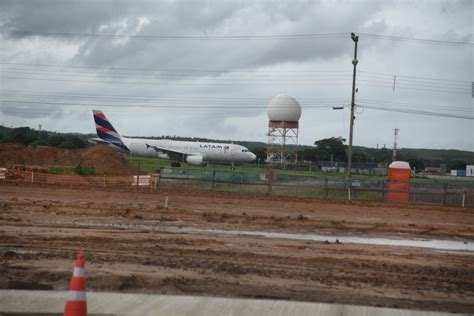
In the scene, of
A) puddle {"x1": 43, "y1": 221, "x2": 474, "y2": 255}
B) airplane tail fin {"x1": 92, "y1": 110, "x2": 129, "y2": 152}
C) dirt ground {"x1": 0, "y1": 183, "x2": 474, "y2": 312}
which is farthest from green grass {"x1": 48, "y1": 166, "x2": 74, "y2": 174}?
puddle {"x1": 43, "y1": 221, "x2": 474, "y2": 255}

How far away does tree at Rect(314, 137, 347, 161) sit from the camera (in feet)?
341

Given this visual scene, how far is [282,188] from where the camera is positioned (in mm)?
34344

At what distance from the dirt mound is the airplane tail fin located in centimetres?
1198

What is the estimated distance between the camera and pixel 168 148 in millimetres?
66875

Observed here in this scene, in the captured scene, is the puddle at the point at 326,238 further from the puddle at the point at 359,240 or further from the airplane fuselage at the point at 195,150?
the airplane fuselage at the point at 195,150

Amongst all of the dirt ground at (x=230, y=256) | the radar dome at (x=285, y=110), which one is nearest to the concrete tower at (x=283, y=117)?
the radar dome at (x=285, y=110)

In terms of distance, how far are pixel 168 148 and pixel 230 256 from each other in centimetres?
5502

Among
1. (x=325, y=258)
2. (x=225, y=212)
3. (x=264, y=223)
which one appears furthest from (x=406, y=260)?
(x=225, y=212)

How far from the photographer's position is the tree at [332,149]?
104 m

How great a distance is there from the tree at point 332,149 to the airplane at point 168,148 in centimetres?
3624

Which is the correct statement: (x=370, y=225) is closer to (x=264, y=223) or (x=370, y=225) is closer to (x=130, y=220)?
(x=264, y=223)

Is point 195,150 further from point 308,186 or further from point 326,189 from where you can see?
point 326,189

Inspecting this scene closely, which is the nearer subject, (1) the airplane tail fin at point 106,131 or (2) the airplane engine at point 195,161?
(2) the airplane engine at point 195,161

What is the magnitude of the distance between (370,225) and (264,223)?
3811 millimetres
